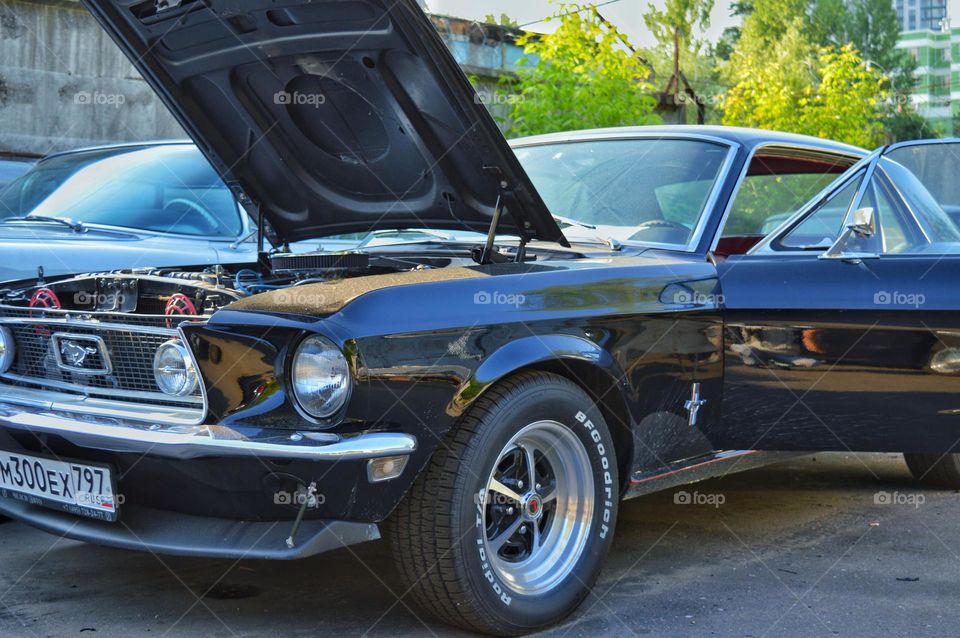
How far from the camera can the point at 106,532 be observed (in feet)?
10.3

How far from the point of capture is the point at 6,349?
3.76 m

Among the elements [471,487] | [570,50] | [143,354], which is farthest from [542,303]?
[570,50]

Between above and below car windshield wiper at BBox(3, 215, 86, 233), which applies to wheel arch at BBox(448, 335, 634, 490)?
below

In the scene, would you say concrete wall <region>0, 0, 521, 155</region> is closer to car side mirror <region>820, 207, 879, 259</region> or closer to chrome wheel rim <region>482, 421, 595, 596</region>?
car side mirror <region>820, 207, 879, 259</region>

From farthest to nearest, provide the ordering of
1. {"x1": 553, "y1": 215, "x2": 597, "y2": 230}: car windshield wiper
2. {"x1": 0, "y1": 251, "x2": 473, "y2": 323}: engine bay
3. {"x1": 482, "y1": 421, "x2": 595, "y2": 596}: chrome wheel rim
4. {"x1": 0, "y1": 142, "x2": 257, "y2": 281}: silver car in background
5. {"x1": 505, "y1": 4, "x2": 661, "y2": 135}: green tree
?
{"x1": 505, "y1": 4, "x2": 661, "y2": 135}: green tree
{"x1": 0, "y1": 142, "x2": 257, "y2": 281}: silver car in background
{"x1": 553, "y1": 215, "x2": 597, "y2": 230}: car windshield wiper
{"x1": 0, "y1": 251, "x2": 473, "y2": 323}: engine bay
{"x1": 482, "y1": 421, "x2": 595, "y2": 596}: chrome wheel rim

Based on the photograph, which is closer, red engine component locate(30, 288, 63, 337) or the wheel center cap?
the wheel center cap

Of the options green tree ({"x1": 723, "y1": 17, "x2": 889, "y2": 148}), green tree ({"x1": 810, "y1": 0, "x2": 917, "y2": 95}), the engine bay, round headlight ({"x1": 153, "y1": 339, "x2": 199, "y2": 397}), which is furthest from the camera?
green tree ({"x1": 810, "y1": 0, "x2": 917, "y2": 95})

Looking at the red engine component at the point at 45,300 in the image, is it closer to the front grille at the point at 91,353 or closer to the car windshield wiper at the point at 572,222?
the front grille at the point at 91,353

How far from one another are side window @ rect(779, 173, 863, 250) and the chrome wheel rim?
117cm

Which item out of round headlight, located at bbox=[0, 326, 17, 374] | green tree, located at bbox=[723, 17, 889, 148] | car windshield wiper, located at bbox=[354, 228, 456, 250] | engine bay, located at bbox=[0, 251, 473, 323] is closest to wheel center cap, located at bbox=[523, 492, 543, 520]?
engine bay, located at bbox=[0, 251, 473, 323]

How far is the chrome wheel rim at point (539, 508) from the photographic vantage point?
11.1 ft

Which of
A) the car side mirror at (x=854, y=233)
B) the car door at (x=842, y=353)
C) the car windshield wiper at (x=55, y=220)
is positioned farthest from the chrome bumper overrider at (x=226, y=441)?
the car windshield wiper at (x=55, y=220)

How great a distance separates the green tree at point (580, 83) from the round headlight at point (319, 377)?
9190 millimetres

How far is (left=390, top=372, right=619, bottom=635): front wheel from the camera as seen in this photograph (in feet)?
10.1
